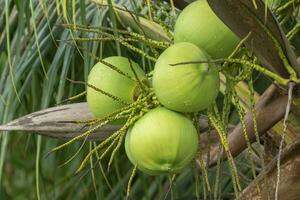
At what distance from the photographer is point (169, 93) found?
0.81 metres

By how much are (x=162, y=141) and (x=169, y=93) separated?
6cm

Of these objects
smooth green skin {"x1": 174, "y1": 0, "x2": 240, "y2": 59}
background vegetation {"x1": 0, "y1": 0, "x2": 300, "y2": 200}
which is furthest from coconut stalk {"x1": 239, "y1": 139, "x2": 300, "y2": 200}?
smooth green skin {"x1": 174, "y1": 0, "x2": 240, "y2": 59}

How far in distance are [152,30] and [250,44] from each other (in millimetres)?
573

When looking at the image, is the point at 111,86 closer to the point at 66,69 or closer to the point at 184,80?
the point at 184,80

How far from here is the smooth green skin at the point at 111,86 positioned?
2.93 ft

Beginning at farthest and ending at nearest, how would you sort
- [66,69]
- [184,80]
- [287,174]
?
[66,69], [287,174], [184,80]

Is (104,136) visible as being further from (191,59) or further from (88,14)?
(88,14)

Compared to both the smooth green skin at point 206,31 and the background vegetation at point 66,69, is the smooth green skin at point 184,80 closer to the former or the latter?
the smooth green skin at point 206,31

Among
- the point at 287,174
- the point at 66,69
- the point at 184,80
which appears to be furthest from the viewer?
the point at 66,69

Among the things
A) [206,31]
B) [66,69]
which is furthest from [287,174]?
[66,69]

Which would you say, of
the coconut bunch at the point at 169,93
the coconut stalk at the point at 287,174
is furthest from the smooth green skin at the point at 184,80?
the coconut stalk at the point at 287,174

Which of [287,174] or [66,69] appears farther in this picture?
[66,69]

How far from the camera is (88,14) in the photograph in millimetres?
1725

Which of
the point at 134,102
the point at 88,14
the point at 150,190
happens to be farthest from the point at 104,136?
the point at 150,190
